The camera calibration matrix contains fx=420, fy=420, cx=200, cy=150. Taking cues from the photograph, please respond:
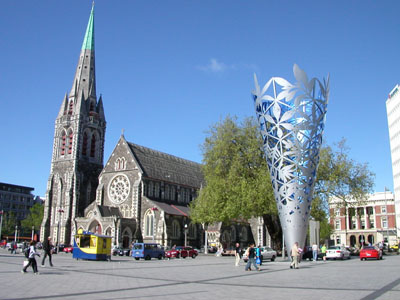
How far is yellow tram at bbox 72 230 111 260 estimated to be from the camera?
33719mm

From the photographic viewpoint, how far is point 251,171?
40969 millimetres

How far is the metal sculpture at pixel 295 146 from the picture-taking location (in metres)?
31.2

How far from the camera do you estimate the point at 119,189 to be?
63.4 meters

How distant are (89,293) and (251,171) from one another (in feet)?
97.3

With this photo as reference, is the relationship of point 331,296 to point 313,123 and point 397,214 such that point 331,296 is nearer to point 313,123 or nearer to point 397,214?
point 313,123

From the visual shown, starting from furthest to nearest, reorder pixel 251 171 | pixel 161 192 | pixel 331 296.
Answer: pixel 161 192
pixel 251 171
pixel 331 296

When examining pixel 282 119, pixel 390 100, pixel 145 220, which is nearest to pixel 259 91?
pixel 282 119

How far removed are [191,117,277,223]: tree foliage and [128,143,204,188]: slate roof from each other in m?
21.8

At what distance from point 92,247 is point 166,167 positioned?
35.4m

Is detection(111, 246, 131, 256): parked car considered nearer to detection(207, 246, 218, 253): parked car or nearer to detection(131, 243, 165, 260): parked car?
detection(131, 243, 165, 260): parked car

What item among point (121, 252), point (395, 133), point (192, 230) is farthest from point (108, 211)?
point (395, 133)

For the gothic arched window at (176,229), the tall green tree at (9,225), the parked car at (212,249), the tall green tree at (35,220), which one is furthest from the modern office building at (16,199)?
the parked car at (212,249)

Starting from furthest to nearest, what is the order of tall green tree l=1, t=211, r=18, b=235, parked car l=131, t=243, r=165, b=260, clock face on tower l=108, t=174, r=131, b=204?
tall green tree l=1, t=211, r=18, b=235, clock face on tower l=108, t=174, r=131, b=204, parked car l=131, t=243, r=165, b=260

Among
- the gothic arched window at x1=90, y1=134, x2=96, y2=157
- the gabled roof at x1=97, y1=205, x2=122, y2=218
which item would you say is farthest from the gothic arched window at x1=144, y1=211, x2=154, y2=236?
the gothic arched window at x1=90, y1=134, x2=96, y2=157
